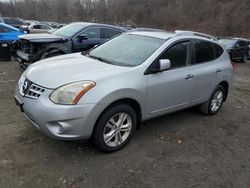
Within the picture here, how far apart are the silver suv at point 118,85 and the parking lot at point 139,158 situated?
0.36m

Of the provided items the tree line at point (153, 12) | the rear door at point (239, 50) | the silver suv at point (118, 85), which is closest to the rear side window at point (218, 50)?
the silver suv at point (118, 85)

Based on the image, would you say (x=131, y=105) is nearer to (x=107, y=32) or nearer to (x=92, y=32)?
(x=92, y=32)

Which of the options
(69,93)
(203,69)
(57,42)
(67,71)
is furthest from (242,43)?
(69,93)

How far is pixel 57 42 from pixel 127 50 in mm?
4400

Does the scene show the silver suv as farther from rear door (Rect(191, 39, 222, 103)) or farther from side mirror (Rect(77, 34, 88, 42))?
side mirror (Rect(77, 34, 88, 42))

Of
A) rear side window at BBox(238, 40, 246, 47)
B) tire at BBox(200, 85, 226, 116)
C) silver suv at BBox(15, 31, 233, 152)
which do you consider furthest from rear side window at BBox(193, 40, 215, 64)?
rear side window at BBox(238, 40, 246, 47)

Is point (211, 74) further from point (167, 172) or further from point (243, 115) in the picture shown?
point (167, 172)

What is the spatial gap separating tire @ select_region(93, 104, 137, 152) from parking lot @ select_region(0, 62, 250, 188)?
143 mm

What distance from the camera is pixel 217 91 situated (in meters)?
5.70

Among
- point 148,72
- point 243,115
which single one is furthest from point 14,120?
point 243,115

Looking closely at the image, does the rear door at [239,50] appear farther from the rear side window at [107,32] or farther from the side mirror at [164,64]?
the side mirror at [164,64]

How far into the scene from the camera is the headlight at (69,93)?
338 centimetres

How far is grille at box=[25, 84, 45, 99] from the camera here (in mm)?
3498

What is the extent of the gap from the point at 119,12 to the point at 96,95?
64907 mm
